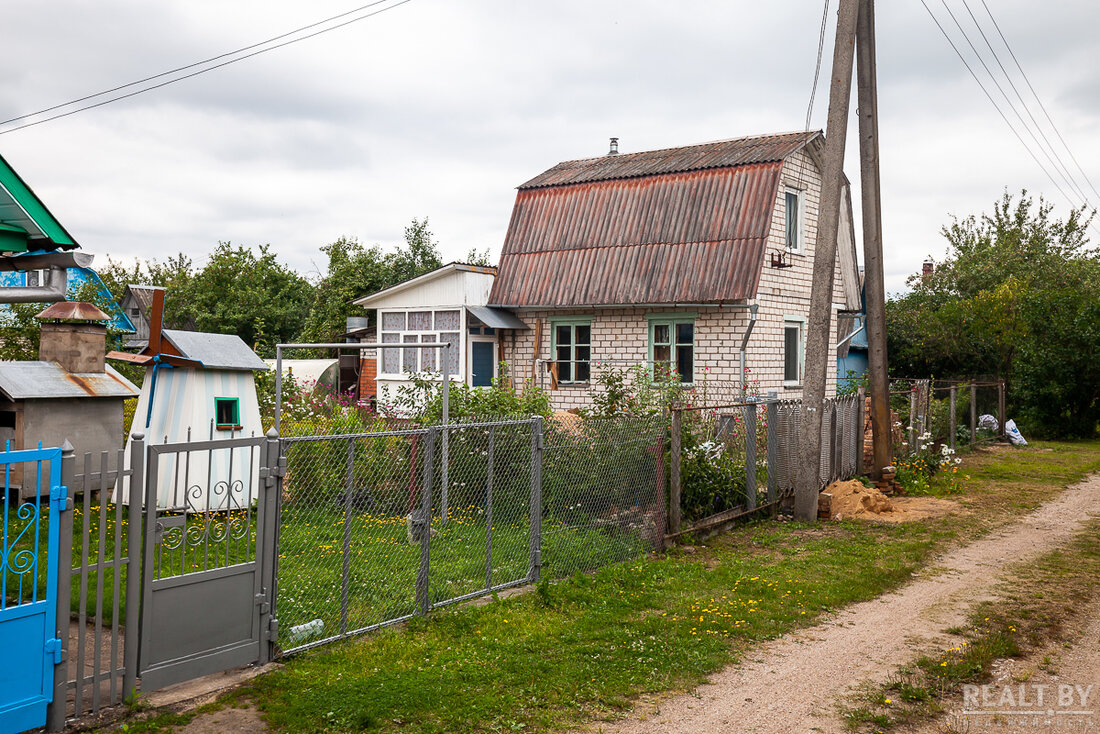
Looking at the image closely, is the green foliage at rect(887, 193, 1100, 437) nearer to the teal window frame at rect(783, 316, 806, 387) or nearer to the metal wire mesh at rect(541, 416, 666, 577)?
the teal window frame at rect(783, 316, 806, 387)

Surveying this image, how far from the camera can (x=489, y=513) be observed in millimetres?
8195

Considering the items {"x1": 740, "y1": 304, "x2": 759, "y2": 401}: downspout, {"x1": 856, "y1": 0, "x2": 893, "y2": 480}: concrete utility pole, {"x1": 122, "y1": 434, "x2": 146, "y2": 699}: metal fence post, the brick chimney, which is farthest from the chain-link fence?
{"x1": 740, "y1": 304, "x2": 759, "y2": 401}: downspout

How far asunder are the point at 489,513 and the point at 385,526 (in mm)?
1832

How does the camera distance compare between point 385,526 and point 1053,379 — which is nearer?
point 385,526

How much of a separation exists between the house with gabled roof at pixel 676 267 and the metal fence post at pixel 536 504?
1004cm

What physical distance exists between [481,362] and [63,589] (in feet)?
55.0

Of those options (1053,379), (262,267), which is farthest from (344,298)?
(1053,379)

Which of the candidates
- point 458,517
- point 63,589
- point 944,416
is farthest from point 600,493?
point 944,416

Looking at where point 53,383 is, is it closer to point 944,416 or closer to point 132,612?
point 132,612

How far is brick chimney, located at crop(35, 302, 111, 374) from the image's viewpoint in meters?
13.0

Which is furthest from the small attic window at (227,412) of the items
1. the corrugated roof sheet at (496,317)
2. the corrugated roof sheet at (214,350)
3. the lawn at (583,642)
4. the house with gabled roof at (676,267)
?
the corrugated roof sheet at (496,317)

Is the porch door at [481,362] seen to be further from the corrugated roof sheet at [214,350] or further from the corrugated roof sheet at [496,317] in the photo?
the corrugated roof sheet at [214,350]

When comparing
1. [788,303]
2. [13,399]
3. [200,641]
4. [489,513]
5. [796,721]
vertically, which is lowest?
[796,721]

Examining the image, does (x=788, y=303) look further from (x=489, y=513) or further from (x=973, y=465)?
(x=489, y=513)
